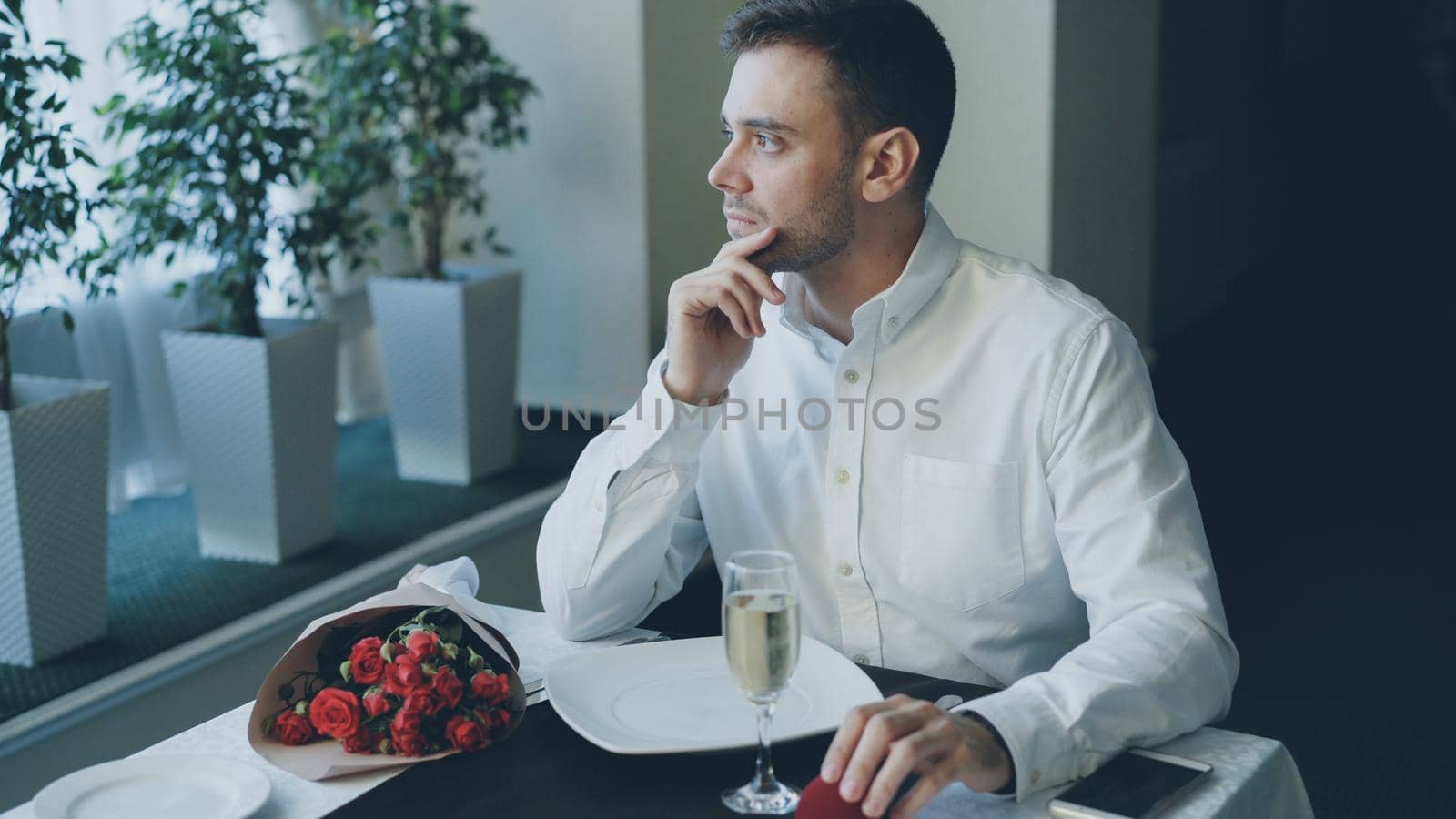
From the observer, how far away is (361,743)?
3.60 ft

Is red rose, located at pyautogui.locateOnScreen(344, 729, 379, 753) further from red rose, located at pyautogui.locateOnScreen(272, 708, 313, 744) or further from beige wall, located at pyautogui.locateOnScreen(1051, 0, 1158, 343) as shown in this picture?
beige wall, located at pyautogui.locateOnScreen(1051, 0, 1158, 343)

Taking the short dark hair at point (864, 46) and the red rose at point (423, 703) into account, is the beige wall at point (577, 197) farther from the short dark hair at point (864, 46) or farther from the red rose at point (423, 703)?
the red rose at point (423, 703)

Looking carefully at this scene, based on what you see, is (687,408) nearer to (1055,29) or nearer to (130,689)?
(130,689)

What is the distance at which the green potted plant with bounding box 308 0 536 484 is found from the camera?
3332mm

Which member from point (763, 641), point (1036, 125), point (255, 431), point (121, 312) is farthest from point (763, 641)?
point (1036, 125)

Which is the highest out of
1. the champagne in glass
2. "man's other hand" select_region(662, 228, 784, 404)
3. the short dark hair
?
the short dark hair

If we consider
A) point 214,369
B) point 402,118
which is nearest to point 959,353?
point 214,369

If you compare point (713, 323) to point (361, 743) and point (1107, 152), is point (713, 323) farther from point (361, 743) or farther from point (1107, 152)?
point (1107, 152)

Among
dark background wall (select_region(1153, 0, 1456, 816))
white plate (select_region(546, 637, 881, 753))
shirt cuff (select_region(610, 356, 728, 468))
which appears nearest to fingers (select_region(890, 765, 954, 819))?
white plate (select_region(546, 637, 881, 753))

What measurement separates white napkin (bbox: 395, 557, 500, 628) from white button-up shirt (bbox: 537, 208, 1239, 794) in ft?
0.31

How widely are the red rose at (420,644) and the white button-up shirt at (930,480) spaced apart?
301 mm

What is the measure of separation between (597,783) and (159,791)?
0.32m

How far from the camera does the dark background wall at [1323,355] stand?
9.20 feet

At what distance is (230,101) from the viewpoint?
113 inches
